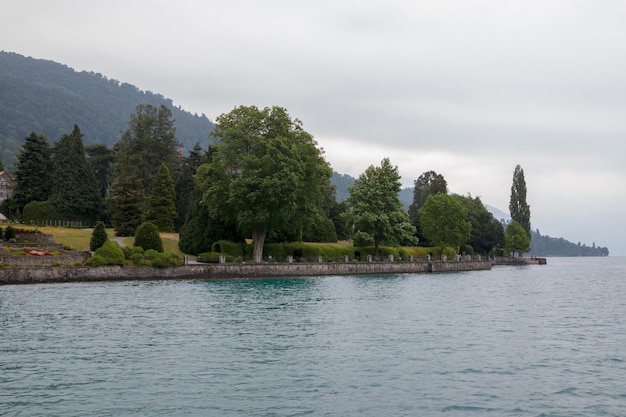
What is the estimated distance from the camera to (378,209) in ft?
296

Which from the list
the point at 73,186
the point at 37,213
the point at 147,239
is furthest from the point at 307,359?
the point at 73,186

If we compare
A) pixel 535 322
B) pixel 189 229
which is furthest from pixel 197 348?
pixel 189 229

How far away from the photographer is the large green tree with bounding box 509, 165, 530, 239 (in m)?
153

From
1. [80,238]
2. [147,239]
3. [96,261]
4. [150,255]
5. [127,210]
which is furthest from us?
[127,210]

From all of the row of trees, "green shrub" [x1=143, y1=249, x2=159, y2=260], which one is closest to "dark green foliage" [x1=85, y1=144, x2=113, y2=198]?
the row of trees

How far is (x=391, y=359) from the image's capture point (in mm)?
21469

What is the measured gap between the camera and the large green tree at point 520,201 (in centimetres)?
15315

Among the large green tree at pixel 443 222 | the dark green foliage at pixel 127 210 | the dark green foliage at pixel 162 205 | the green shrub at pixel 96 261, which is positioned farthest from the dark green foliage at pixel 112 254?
the large green tree at pixel 443 222

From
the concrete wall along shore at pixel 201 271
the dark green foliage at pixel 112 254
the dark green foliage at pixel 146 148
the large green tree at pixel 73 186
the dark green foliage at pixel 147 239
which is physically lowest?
the concrete wall along shore at pixel 201 271

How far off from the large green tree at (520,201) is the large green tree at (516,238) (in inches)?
140

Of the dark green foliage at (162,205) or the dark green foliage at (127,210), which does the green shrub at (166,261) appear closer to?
the dark green foliage at (162,205)

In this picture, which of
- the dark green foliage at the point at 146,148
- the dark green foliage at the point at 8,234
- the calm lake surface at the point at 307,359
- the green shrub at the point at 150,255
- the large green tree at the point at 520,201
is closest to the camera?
the calm lake surface at the point at 307,359

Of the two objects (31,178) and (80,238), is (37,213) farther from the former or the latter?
(80,238)

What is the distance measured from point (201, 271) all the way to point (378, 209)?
111 feet
